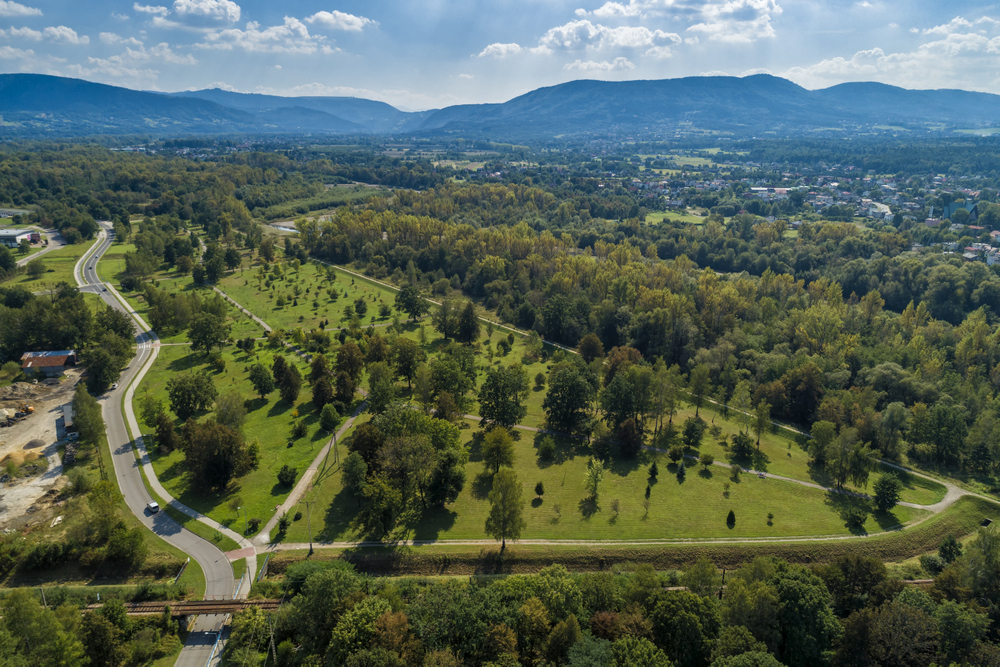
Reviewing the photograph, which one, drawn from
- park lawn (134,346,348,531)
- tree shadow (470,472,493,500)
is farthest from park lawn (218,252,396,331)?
tree shadow (470,472,493,500)

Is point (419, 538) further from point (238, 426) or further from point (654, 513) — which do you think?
point (238, 426)

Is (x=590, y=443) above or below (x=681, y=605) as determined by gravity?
below

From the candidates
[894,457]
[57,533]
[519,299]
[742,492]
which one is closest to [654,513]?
[742,492]

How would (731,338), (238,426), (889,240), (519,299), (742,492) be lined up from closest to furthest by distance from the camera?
(742,492)
(238,426)
(731,338)
(519,299)
(889,240)

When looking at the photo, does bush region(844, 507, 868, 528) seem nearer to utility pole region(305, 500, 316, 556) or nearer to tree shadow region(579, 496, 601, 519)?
tree shadow region(579, 496, 601, 519)

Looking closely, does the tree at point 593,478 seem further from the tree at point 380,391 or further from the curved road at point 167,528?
the curved road at point 167,528
